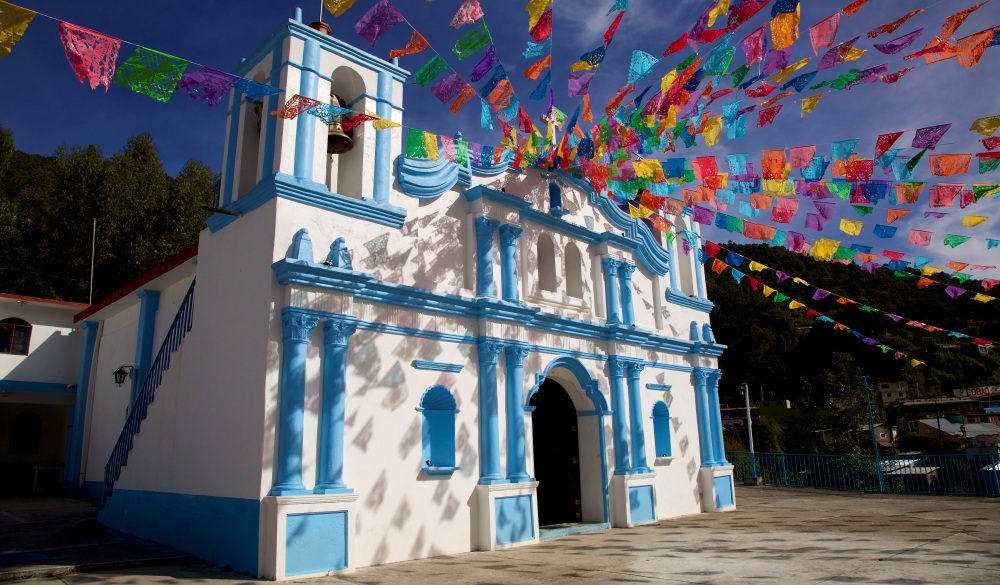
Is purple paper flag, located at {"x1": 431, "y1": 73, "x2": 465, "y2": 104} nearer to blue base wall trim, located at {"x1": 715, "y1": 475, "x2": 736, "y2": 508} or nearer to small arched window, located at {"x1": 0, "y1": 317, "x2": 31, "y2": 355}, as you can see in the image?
blue base wall trim, located at {"x1": 715, "y1": 475, "x2": 736, "y2": 508}

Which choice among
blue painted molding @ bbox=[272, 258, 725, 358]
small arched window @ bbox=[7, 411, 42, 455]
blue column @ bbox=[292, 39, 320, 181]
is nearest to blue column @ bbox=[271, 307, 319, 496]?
blue painted molding @ bbox=[272, 258, 725, 358]

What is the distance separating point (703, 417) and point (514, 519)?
21.3 ft

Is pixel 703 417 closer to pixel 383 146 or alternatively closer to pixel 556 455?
pixel 556 455

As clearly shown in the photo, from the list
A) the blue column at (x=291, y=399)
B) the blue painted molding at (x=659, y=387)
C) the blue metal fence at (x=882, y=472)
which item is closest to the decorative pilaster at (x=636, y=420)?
the blue painted molding at (x=659, y=387)

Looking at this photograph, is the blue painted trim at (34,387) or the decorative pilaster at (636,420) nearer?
the decorative pilaster at (636,420)

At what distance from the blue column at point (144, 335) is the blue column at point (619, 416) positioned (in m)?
9.01

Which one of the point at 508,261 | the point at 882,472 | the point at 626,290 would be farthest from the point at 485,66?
the point at 882,472

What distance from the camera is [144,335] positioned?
517 inches

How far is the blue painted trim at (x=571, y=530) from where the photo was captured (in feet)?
35.7

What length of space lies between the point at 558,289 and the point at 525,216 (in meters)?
1.51

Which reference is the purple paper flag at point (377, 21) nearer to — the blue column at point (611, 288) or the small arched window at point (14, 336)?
the blue column at point (611, 288)

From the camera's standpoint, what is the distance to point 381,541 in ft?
27.8

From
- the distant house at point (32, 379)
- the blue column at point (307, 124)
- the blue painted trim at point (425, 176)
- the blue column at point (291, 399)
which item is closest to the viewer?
the blue column at point (291, 399)

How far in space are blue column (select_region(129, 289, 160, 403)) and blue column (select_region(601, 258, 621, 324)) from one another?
29.3ft
